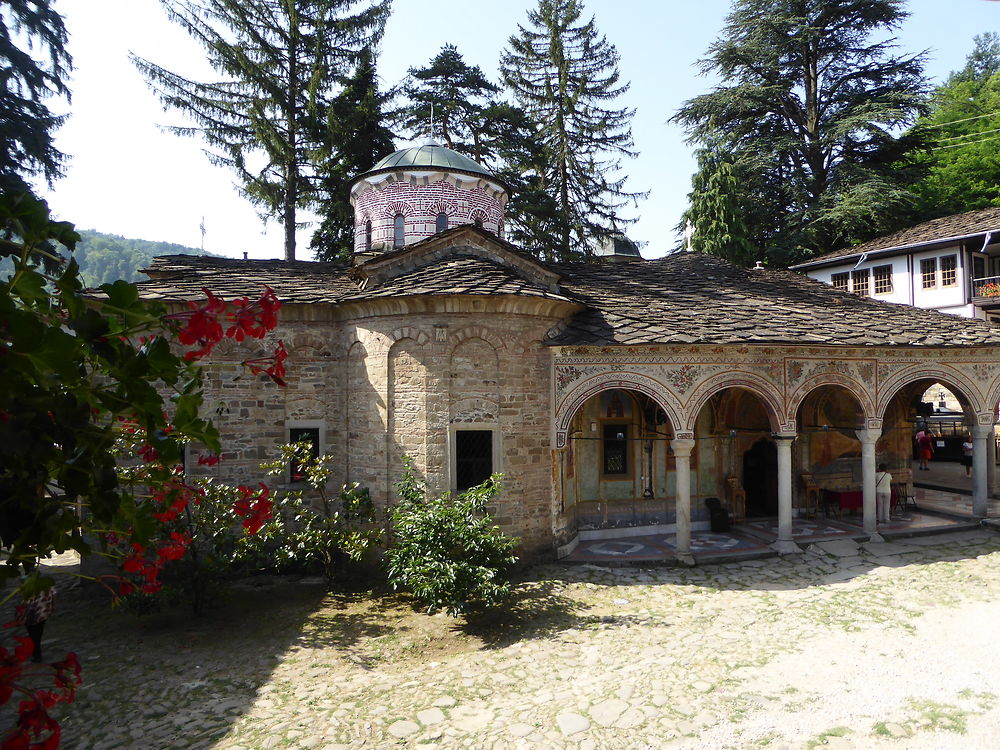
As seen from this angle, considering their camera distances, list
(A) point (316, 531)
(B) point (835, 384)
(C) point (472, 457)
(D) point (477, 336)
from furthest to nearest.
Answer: (B) point (835, 384) → (C) point (472, 457) → (D) point (477, 336) → (A) point (316, 531)

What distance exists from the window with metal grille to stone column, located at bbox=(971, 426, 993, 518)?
10346mm

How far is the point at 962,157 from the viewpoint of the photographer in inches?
1156

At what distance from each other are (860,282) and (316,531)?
25.4 meters

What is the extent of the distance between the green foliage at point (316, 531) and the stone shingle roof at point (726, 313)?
4.41m

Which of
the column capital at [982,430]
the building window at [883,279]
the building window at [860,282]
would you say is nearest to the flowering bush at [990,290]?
the building window at [883,279]

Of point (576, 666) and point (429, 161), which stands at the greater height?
point (429, 161)

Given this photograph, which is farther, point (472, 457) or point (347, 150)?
point (347, 150)

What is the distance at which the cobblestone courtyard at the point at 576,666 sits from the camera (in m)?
5.48

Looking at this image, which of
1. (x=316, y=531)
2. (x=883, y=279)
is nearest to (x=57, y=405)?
(x=316, y=531)

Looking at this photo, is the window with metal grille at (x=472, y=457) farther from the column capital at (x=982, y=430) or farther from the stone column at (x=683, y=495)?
Result: the column capital at (x=982, y=430)

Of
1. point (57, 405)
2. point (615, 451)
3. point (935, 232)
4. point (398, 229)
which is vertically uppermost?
point (935, 232)

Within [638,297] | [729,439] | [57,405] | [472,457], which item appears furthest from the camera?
[729,439]

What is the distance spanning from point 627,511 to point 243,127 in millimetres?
18699

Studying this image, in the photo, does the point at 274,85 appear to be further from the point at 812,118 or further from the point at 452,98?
the point at 812,118
